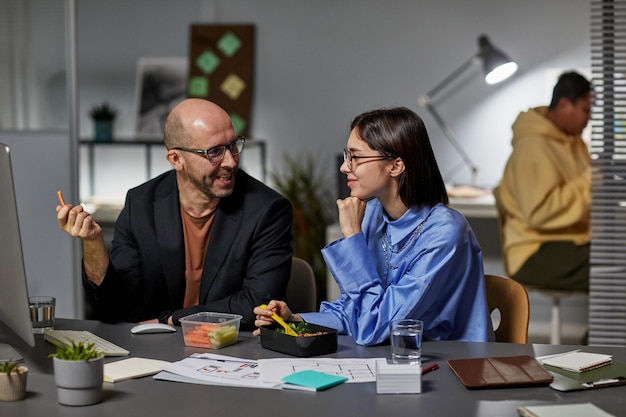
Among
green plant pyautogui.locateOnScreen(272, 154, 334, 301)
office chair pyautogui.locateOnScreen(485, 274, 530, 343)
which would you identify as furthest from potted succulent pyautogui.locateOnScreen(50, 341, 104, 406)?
green plant pyautogui.locateOnScreen(272, 154, 334, 301)

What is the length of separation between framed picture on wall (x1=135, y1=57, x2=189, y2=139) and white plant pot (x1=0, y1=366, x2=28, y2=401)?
14.0 ft

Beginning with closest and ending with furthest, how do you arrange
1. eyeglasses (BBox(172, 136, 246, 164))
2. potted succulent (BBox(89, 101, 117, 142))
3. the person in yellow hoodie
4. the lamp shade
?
eyeglasses (BBox(172, 136, 246, 164)) < the person in yellow hoodie < the lamp shade < potted succulent (BBox(89, 101, 117, 142))

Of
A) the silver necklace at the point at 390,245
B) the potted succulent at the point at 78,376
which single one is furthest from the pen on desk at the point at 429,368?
the potted succulent at the point at 78,376

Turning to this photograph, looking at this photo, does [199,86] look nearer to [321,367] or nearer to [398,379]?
[321,367]

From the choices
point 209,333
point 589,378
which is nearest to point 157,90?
point 209,333

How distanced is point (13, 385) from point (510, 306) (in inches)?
51.4

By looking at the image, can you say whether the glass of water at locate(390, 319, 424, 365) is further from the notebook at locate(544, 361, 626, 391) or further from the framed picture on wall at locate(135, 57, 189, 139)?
the framed picture on wall at locate(135, 57, 189, 139)

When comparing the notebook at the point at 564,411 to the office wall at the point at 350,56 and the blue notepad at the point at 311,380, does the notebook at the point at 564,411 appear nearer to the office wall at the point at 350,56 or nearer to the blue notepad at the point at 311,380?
the blue notepad at the point at 311,380

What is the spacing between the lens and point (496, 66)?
5254mm

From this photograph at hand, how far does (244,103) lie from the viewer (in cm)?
598

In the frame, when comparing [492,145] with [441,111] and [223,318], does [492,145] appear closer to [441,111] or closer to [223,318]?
[441,111]

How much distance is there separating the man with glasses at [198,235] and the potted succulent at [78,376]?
851 mm

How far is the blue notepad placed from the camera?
1.89m

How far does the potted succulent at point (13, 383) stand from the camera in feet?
5.97
